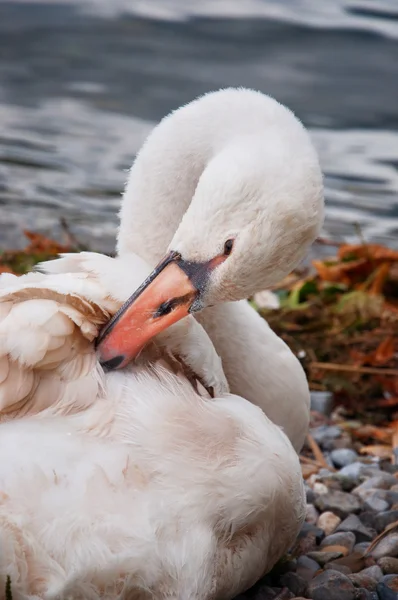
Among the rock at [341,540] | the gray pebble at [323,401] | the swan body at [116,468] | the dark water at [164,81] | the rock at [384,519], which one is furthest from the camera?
the dark water at [164,81]

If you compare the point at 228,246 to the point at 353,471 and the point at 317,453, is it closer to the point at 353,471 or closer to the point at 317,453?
the point at 353,471

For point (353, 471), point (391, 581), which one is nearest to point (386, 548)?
point (391, 581)

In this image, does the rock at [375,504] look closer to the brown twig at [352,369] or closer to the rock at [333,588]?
the rock at [333,588]

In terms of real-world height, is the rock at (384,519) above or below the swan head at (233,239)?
below

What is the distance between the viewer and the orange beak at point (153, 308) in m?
2.79

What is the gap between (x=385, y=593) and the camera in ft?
10.1

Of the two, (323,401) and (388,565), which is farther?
(323,401)

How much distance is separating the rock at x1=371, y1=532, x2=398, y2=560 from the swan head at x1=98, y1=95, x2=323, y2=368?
1011 mm

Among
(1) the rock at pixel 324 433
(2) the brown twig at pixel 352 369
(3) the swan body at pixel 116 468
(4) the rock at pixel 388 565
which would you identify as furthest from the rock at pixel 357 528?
(2) the brown twig at pixel 352 369

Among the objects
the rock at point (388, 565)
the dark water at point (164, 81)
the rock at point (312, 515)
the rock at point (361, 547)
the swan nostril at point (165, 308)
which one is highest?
the swan nostril at point (165, 308)

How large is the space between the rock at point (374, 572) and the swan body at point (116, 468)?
0.44 meters

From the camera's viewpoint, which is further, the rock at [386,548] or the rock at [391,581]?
the rock at [386,548]

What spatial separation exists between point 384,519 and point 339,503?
21cm

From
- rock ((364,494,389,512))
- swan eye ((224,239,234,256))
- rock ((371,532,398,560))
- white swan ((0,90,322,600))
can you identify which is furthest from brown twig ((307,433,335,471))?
Answer: swan eye ((224,239,234,256))
